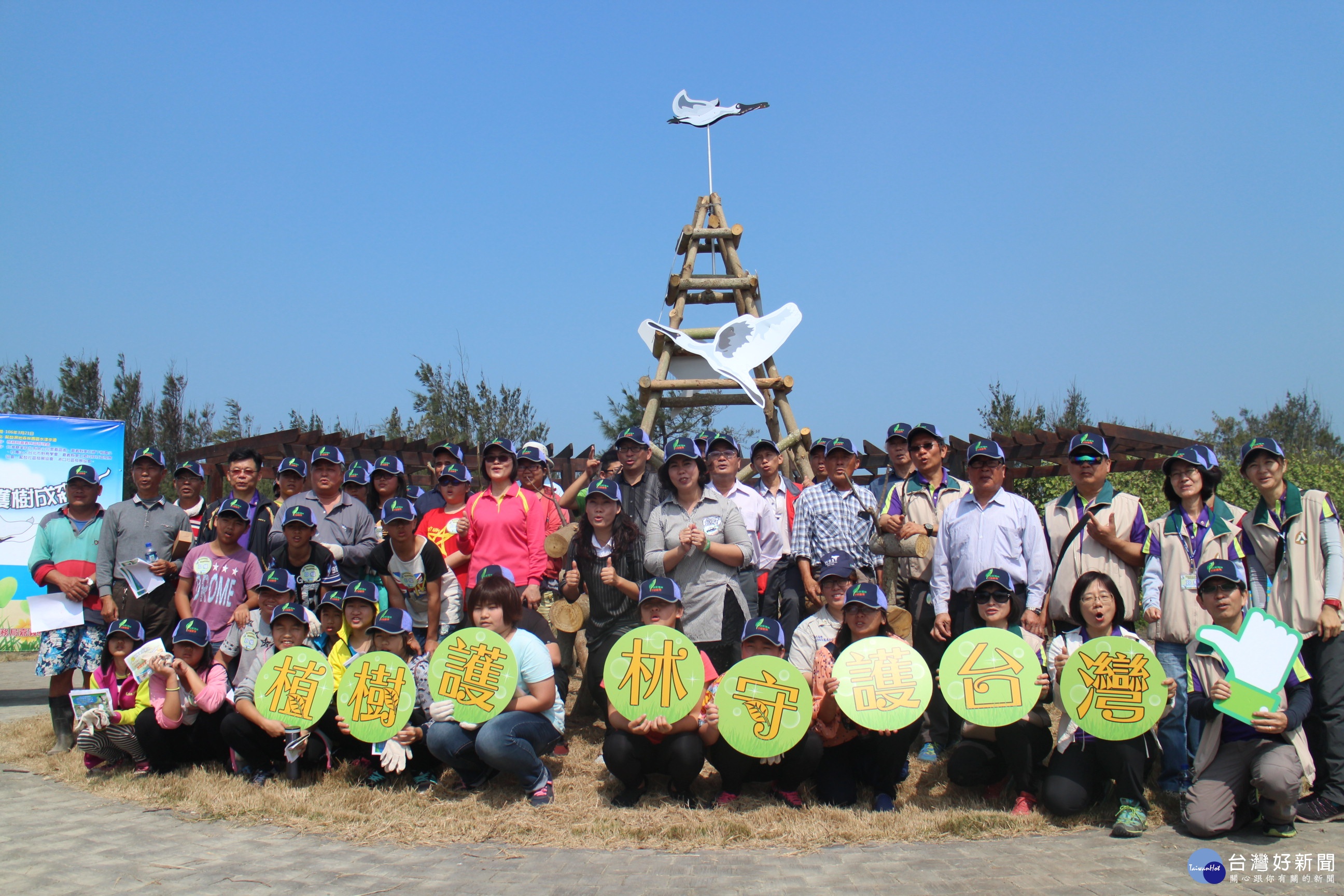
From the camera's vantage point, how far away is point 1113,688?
154 inches

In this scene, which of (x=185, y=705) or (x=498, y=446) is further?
(x=498, y=446)

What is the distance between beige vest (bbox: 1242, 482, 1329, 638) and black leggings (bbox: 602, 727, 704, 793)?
2858 mm

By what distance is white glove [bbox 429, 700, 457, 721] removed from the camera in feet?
14.2

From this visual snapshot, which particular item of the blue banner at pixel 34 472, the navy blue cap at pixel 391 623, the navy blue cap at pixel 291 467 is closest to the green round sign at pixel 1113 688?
the navy blue cap at pixel 391 623

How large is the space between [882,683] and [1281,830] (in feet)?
5.56

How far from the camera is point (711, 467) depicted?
5426 millimetres

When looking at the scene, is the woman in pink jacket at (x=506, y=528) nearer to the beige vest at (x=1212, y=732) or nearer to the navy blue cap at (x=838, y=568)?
the navy blue cap at (x=838, y=568)

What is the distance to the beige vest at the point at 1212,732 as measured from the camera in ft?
12.5

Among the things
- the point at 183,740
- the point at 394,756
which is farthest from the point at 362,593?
the point at 183,740

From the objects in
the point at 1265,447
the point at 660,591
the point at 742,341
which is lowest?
Result: the point at 660,591

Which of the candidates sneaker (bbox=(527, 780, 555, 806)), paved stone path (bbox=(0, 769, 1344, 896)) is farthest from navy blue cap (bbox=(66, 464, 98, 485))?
sneaker (bbox=(527, 780, 555, 806))

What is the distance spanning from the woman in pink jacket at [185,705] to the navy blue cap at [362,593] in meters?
0.80

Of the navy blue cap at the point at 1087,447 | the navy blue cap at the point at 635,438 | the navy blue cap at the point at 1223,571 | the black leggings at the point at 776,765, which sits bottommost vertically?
the black leggings at the point at 776,765

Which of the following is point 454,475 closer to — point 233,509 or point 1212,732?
point 233,509
